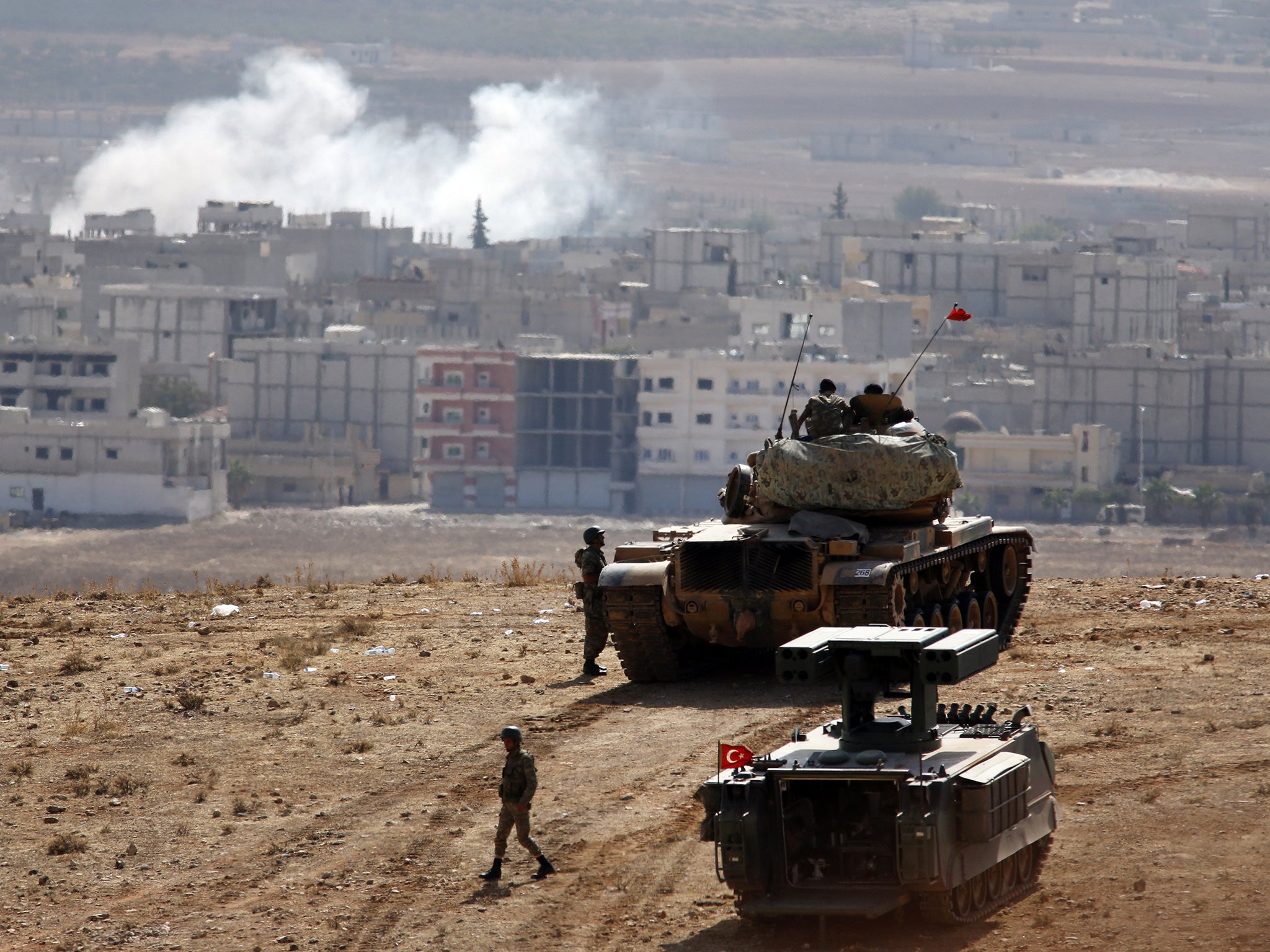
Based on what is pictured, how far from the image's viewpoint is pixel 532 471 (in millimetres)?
129000

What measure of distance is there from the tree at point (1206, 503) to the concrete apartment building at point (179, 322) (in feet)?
191

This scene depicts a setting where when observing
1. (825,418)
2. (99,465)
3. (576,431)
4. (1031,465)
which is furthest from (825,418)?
(576,431)

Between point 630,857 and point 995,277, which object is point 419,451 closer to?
point 995,277

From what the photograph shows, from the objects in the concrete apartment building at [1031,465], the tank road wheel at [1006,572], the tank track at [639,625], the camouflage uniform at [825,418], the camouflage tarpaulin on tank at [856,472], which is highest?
the camouflage uniform at [825,418]

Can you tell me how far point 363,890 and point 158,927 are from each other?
4.58 ft

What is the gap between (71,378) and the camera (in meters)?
118

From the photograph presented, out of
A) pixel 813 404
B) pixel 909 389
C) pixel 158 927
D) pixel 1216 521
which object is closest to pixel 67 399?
pixel 909 389

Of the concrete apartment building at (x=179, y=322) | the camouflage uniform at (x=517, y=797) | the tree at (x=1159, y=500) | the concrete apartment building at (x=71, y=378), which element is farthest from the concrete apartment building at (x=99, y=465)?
the camouflage uniform at (x=517, y=797)

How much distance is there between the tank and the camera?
1416cm

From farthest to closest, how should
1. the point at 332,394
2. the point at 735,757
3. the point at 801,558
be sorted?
the point at 332,394 < the point at 801,558 < the point at 735,757

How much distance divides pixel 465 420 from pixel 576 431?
594 cm

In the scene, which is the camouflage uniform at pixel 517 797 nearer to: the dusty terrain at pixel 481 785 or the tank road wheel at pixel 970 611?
the dusty terrain at pixel 481 785

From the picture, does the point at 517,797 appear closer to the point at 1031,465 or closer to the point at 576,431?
the point at 1031,465

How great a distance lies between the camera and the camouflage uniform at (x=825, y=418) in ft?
78.0
